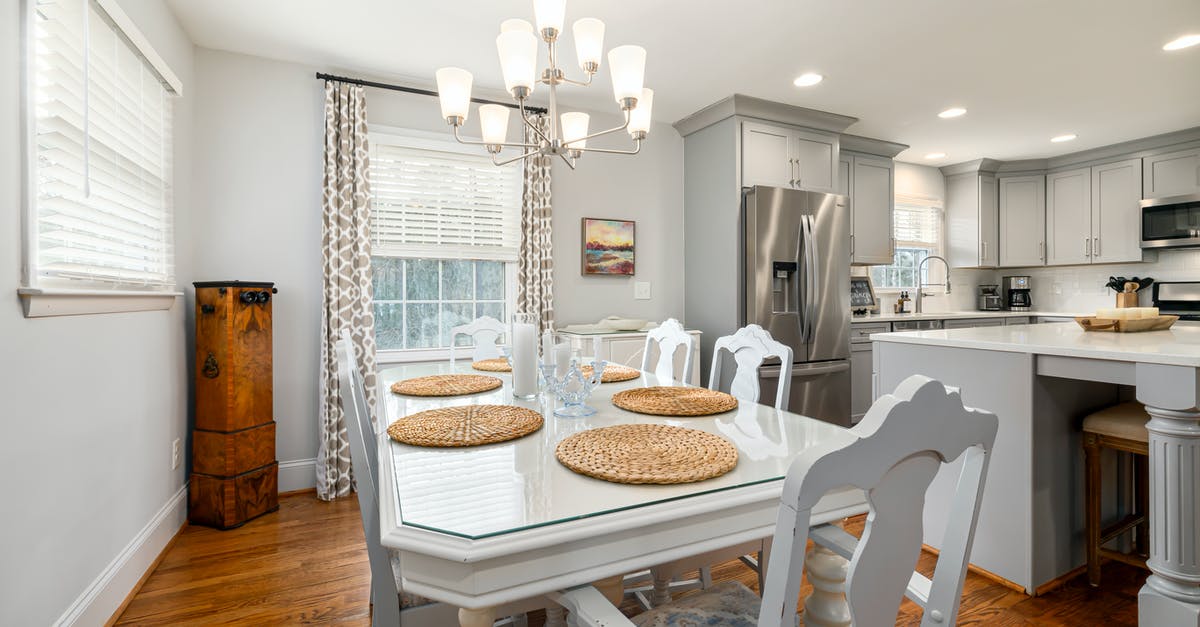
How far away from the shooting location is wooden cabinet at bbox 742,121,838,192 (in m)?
3.88

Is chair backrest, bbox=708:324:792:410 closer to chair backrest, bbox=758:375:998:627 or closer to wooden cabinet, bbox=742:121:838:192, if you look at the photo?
chair backrest, bbox=758:375:998:627

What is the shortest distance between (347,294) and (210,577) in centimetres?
153

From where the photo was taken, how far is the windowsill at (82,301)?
151 centimetres

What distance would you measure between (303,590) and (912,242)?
580 centimetres

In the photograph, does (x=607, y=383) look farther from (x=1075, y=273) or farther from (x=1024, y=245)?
(x=1075, y=273)

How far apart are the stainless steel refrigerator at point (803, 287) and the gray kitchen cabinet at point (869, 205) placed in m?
0.69

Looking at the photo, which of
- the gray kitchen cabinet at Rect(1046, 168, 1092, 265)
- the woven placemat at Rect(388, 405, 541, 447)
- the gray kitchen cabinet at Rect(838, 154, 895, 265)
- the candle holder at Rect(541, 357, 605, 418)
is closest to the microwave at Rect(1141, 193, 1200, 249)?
the gray kitchen cabinet at Rect(1046, 168, 1092, 265)

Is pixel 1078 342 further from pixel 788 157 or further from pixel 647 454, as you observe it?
pixel 788 157

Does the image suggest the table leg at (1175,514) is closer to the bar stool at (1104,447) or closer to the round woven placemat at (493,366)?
the bar stool at (1104,447)

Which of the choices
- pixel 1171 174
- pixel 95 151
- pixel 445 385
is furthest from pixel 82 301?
pixel 1171 174

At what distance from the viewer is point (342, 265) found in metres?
3.21

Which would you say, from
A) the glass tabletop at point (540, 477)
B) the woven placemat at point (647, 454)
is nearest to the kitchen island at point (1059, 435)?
the glass tabletop at point (540, 477)

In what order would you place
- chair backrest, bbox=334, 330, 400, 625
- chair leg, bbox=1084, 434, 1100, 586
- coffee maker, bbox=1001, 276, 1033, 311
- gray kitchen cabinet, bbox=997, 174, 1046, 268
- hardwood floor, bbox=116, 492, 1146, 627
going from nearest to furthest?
1. chair backrest, bbox=334, 330, 400, 625
2. hardwood floor, bbox=116, 492, 1146, 627
3. chair leg, bbox=1084, 434, 1100, 586
4. gray kitchen cabinet, bbox=997, 174, 1046, 268
5. coffee maker, bbox=1001, 276, 1033, 311

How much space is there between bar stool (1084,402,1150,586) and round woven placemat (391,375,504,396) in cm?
230
